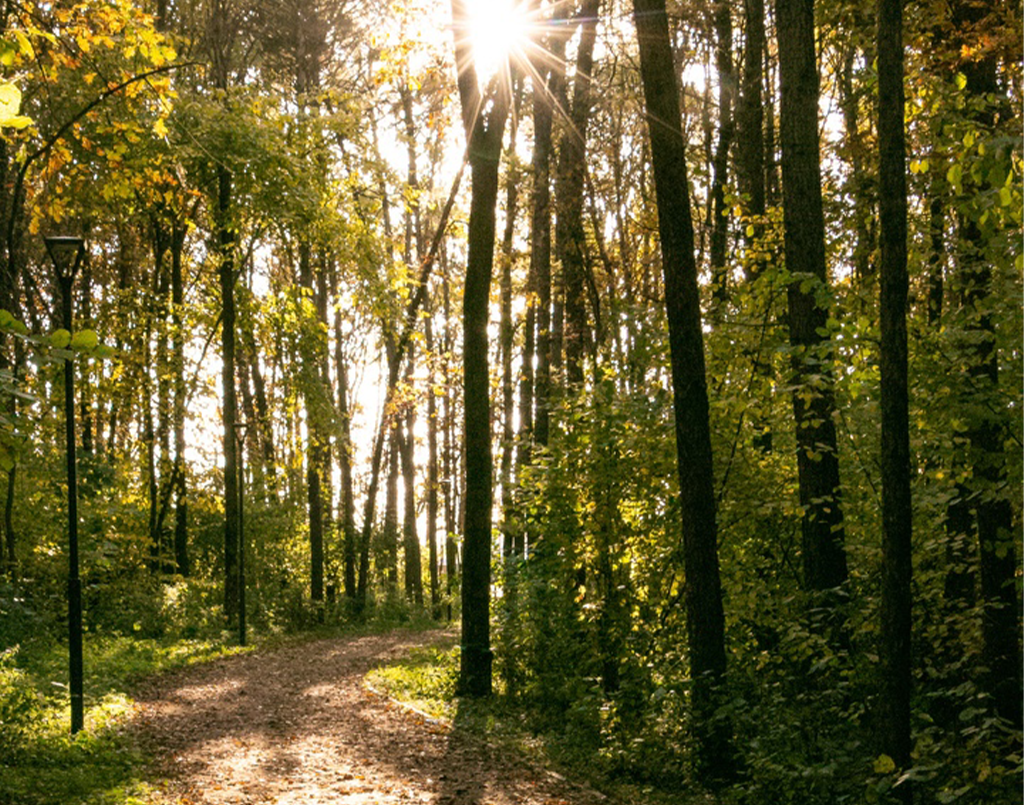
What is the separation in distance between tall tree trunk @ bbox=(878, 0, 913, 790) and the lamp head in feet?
25.7

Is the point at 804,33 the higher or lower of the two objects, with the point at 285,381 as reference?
higher

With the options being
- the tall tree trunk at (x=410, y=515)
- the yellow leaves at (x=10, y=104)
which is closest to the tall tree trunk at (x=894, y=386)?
the yellow leaves at (x=10, y=104)

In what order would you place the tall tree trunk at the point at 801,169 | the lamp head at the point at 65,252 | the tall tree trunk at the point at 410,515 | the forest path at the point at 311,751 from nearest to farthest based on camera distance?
the forest path at the point at 311,751 → the tall tree trunk at the point at 801,169 → the lamp head at the point at 65,252 → the tall tree trunk at the point at 410,515

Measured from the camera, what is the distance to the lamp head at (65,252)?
9609 millimetres

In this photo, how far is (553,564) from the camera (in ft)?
36.2

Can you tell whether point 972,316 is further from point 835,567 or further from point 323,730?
point 323,730

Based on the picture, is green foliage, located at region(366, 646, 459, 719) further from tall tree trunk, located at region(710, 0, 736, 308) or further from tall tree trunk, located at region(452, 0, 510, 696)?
tall tree trunk, located at region(710, 0, 736, 308)

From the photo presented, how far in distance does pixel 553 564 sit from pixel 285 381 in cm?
1327

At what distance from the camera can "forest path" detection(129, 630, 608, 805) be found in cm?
773

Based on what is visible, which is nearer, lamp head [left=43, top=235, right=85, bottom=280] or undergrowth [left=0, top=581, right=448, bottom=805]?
undergrowth [left=0, top=581, right=448, bottom=805]

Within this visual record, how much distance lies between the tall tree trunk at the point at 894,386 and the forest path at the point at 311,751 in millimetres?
2615

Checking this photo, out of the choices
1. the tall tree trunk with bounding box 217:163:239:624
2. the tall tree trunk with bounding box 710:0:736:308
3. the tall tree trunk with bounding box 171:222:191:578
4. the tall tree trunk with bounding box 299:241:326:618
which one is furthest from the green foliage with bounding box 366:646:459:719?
the tall tree trunk with bounding box 171:222:191:578

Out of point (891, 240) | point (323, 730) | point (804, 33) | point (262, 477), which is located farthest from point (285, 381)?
point (891, 240)

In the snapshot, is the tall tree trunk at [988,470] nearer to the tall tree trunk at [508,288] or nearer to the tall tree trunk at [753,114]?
the tall tree trunk at [753,114]
